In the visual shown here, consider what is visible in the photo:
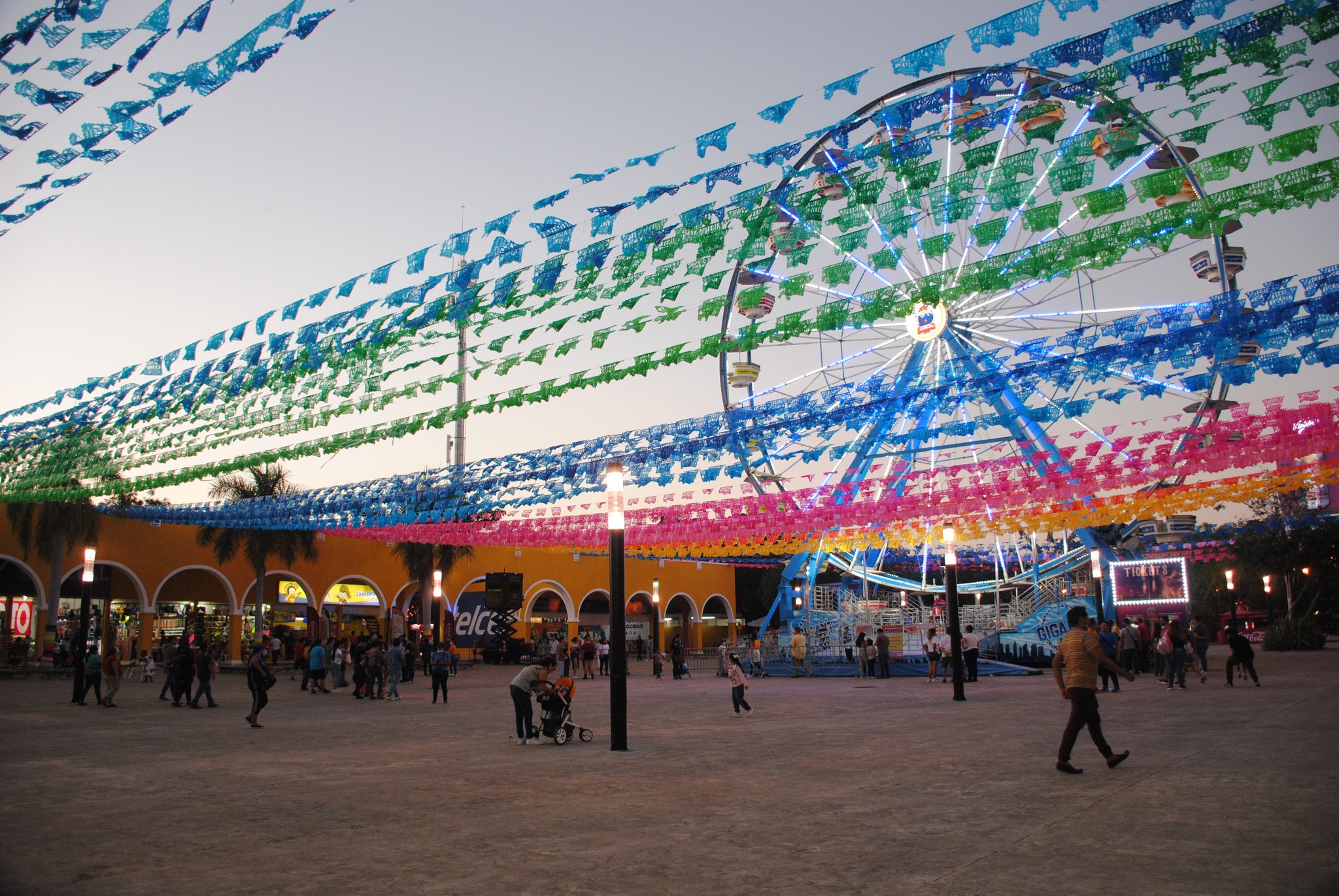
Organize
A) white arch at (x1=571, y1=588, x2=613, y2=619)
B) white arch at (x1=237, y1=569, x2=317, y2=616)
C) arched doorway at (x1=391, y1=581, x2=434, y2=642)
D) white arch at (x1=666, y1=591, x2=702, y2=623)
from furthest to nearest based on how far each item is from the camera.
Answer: white arch at (x1=666, y1=591, x2=702, y2=623) < white arch at (x1=571, y1=588, x2=613, y2=619) < arched doorway at (x1=391, y1=581, x2=434, y2=642) < white arch at (x1=237, y1=569, x2=317, y2=616)

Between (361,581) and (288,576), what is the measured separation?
293cm

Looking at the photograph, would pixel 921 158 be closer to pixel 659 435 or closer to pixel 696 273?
pixel 696 273

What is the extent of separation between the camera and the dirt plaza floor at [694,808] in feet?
18.2

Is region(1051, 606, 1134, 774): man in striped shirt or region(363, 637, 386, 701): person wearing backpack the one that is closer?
region(1051, 606, 1134, 774): man in striped shirt

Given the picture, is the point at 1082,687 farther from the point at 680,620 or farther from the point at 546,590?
the point at 680,620

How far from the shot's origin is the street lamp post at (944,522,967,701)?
18844 millimetres

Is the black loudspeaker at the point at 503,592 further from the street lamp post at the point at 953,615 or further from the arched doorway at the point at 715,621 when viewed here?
the arched doorway at the point at 715,621

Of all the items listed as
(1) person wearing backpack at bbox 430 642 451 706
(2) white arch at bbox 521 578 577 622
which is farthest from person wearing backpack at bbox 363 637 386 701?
(2) white arch at bbox 521 578 577 622

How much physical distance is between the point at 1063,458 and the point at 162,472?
1985 cm

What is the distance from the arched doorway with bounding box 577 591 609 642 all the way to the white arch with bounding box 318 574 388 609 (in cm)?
1068

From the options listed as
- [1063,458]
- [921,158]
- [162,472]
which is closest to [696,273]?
[921,158]

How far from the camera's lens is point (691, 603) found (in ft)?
182

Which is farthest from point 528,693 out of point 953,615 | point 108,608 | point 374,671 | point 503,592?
point 108,608

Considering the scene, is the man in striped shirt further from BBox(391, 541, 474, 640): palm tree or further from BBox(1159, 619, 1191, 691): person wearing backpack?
BBox(391, 541, 474, 640): palm tree
